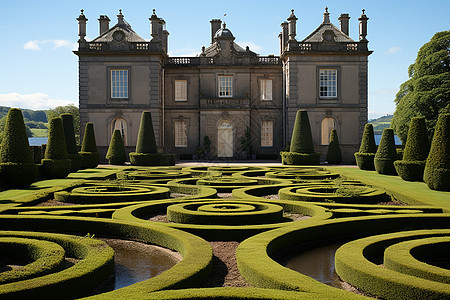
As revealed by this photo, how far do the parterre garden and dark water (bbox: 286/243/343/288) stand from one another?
0.61ft

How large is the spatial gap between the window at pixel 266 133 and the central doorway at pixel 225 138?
8.96 feet

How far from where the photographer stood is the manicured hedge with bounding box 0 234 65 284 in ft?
18.7

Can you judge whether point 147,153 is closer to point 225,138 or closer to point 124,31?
point 225,138

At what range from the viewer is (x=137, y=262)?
7.45m

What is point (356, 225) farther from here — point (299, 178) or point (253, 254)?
point (299, 178)

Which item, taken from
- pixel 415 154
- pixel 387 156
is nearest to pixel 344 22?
pixel 387 156

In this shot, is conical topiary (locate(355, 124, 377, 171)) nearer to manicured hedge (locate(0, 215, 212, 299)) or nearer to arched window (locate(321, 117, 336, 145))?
arched window (locate(321, 117, 336, 145))

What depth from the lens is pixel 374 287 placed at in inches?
225

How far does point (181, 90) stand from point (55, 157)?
19.5 meters

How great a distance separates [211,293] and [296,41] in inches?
1228

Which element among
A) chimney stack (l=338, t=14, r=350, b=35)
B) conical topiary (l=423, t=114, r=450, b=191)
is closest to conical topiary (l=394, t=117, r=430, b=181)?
conical topiary (l=423, t=114, r=450, b=191)

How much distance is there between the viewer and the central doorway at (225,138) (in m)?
36.8

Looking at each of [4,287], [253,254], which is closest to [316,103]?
[253,254]

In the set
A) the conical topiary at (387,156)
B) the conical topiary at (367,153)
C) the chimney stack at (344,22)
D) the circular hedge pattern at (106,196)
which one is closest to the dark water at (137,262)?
the circular hedge pattern at (106,196)
